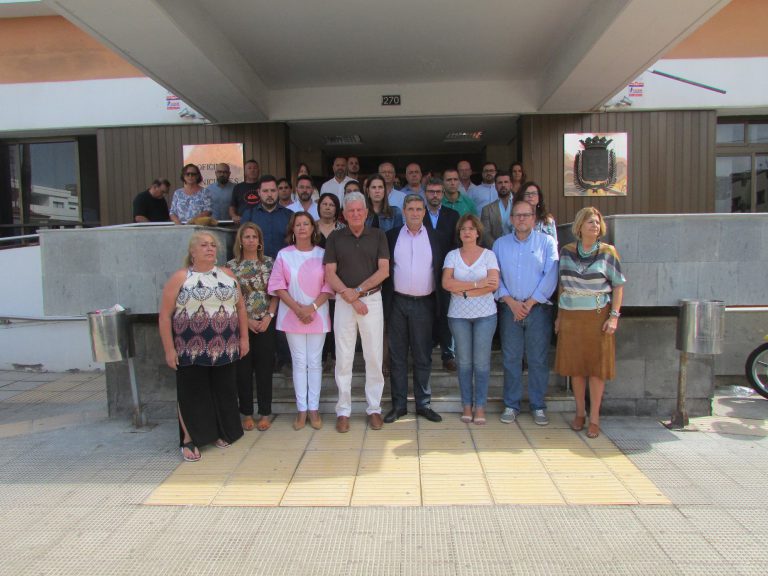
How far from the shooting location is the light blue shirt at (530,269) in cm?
450

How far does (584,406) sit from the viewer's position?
179 inches

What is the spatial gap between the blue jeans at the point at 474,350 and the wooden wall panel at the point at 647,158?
4044 mm

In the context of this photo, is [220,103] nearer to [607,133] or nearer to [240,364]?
[240,364]

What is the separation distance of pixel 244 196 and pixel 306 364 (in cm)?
257

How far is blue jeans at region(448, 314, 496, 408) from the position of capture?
448 centimetres

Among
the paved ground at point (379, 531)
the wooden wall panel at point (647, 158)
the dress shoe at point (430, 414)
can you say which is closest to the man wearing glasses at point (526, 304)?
the dress shoe at point (430, 414)

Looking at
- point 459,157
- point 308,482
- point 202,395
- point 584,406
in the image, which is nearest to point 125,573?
point 308,482

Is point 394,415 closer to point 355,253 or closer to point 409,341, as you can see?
point 409,341

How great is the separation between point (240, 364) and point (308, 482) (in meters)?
1.35

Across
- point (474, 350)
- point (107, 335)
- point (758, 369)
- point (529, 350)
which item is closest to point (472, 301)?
point (474, 350)

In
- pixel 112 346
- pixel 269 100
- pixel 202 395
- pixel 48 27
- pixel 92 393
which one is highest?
pixel 48 27

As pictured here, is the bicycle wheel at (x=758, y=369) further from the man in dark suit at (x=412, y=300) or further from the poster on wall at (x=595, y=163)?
the man in dark suit at (x=412, y=300)

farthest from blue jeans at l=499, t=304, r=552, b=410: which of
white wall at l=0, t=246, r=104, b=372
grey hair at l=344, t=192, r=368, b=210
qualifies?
white wall at l=0, t=246, r=104, b=372

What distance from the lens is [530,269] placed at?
4496 mm
